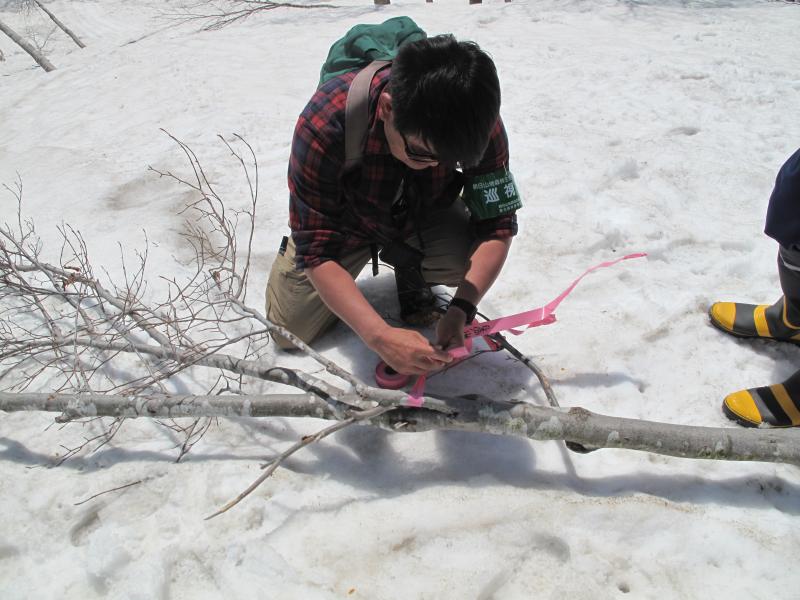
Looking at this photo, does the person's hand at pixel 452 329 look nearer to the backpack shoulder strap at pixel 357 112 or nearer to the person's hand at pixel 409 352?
the person's hand at pixel 409 352

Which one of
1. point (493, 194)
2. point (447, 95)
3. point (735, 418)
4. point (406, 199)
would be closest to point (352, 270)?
point (406, 199)

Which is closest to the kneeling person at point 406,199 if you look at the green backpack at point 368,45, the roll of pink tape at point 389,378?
the green backpack at point 368,45

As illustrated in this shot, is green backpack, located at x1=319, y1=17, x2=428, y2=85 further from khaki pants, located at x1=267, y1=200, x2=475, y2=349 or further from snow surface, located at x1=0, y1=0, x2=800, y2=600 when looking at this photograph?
snow surface, located at x1=0, y1=0, x2=800, y2=600

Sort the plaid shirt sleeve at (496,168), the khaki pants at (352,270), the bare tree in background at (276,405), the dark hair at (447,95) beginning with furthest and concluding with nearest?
the khaki pants at (352,270) < the plaid shirt sleeve at (496,168) < the bare tree in background at (276,405) < the dark hair at (447,95)

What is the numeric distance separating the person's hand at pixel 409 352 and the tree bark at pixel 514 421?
123 millimetres

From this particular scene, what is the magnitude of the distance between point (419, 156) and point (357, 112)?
30cm

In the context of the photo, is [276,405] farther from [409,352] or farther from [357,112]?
[357,112]

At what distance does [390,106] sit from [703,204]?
213 centimetres

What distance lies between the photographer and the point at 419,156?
138 centimetres

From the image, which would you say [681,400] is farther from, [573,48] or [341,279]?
[573,48]

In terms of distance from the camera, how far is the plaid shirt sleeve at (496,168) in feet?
5.51

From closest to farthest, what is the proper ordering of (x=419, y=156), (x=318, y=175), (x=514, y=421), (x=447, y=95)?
(x=447, y=95), (x=419, y=156), (x=514, y=421), (x=318, y=175)

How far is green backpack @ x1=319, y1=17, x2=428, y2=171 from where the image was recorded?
1.55 metres

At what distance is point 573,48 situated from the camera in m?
4.53
